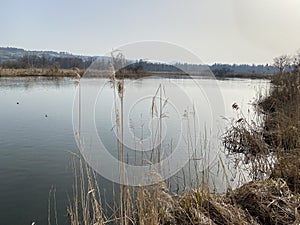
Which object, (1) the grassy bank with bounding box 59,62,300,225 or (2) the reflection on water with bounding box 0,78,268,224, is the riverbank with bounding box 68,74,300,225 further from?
(2) the reflection on water with bounding box 0,78,268,224

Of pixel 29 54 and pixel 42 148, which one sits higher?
pixel 29 54

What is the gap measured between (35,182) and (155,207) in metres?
2.81

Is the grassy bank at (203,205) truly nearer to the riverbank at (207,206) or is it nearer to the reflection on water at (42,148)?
the riverbank at (207,206)

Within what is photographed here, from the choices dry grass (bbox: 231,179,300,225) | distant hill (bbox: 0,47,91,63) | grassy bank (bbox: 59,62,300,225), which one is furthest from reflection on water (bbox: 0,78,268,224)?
distant hill (bbox: 0,47,91,63)

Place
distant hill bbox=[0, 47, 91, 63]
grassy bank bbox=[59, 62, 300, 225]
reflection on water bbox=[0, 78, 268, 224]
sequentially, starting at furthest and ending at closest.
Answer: distant hill bbox=[0, 47, 91, 63], reflection on water bbox=[0, 78, 268, 224], grassy bank bbox=[59, 62, 300, 225]

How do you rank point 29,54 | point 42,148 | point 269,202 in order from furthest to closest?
point 29,54
point 42,148
point 269,202

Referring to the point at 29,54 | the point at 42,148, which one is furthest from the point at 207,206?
the point at 29,54

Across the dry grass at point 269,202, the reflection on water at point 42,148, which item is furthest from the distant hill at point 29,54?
the dry grass at point 269,202

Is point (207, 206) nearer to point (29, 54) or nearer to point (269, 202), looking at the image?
point (269, 202)

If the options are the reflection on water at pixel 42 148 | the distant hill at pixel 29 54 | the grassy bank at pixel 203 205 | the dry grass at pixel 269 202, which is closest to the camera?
the grassy bank at pixel 203 205

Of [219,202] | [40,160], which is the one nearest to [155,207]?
[219,202]

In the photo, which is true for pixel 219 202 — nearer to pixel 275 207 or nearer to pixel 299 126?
pixel 275 207

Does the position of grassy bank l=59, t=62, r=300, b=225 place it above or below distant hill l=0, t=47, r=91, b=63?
below

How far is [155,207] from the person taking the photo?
2693 millimetres
